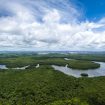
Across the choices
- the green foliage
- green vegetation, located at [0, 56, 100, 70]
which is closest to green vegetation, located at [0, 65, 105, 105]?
the green foliage

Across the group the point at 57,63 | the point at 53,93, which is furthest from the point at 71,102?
the point at 57,63

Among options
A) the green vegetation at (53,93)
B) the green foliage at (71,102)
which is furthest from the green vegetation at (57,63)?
the green foliage at (71,102)

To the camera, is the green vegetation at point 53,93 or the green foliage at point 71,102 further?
the green vegetation at point 53,93

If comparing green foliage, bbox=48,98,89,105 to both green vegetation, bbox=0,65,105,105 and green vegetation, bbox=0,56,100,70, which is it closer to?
green vegetation, bbox=0,65,105,105

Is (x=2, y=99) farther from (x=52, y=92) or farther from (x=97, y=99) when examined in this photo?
(x=97, y=99)

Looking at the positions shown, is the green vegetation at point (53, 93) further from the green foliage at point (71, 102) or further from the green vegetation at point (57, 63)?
the green vegetation at point (57, 63)

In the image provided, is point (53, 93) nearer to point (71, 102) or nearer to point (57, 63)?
point (71, 102)

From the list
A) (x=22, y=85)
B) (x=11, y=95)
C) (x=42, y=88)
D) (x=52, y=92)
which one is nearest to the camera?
(x=11, y=95)

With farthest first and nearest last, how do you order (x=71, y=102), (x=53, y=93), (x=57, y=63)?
(x=57, y=63) < (x=53, y=93) < (x=71, y=102)

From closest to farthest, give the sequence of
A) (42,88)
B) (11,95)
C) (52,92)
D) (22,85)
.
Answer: (11,95) < (52,92) < (42,88) < (22,85)

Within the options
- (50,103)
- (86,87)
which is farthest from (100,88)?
(50,103)

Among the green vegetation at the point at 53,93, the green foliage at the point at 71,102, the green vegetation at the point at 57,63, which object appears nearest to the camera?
the green foliage at the point at 71,102
